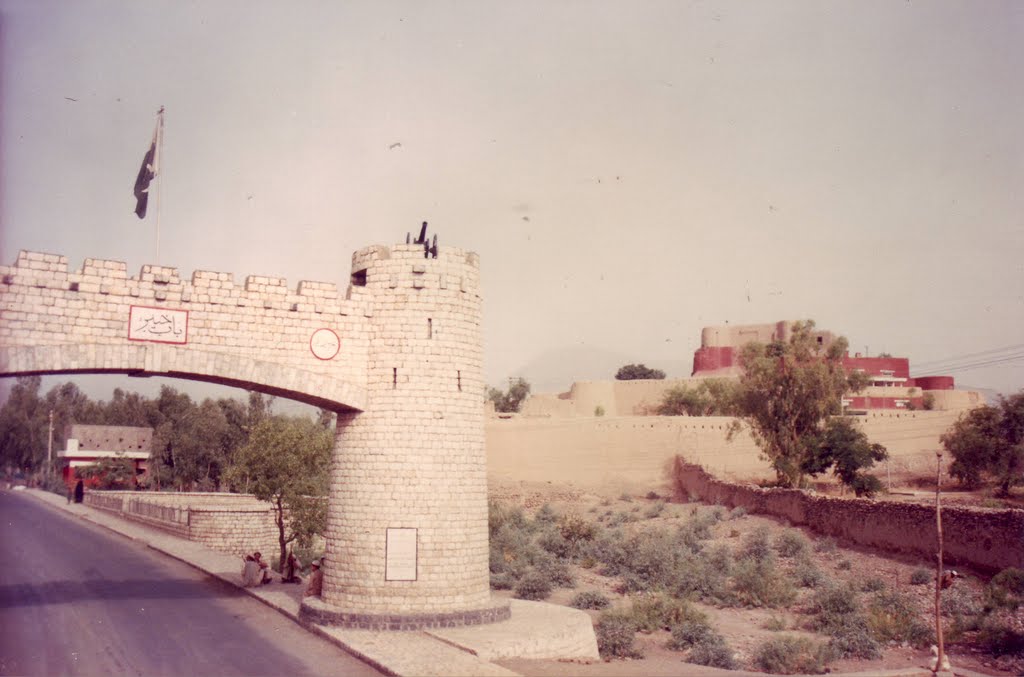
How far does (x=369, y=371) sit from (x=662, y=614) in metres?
8.34

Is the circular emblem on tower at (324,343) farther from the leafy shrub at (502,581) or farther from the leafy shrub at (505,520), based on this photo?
the leafy shrub at (505,520)

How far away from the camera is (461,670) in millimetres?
10375

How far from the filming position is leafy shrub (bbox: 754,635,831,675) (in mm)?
13484

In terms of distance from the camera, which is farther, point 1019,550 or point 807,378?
point 807,378

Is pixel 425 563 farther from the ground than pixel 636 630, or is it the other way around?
pixel 425 563

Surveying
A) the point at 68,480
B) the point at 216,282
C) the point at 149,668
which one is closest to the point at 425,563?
the point at 149,668

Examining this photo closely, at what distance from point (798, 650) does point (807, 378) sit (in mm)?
24525

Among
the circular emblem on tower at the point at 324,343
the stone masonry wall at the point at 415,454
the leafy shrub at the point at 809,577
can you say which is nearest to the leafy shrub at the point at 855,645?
the leafy shrub at the point at 809,577

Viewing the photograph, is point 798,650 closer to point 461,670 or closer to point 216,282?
point 461,670

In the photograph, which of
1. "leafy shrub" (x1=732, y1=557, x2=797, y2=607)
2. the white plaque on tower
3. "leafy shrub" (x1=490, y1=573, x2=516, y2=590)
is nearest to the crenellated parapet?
the white plaque on tower

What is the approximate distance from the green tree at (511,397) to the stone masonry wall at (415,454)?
69.6 metres

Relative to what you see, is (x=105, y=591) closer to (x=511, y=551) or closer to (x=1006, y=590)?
(x=511, y=551)

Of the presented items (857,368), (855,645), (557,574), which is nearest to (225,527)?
(557,574)

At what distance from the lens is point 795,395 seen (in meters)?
37.4
